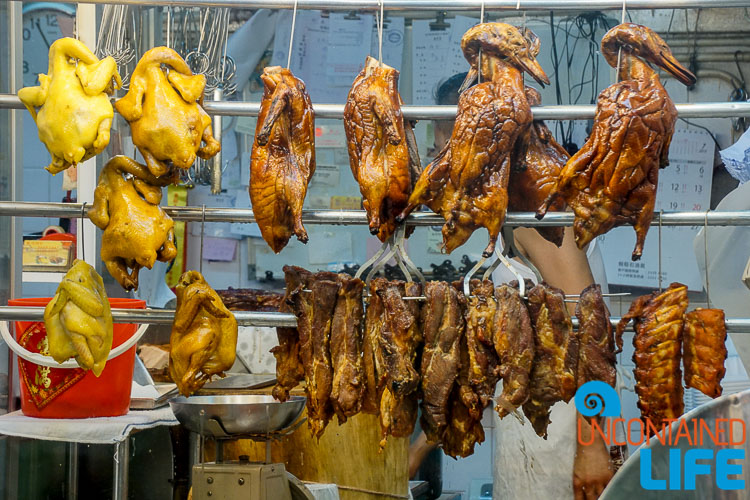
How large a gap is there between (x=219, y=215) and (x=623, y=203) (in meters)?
1.38

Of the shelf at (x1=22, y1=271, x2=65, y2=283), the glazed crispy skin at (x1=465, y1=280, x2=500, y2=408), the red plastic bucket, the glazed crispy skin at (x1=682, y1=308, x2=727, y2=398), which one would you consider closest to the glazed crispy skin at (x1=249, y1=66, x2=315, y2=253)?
the glazed crispy skin at (x1=465, y1=280, x2=500, y2=408)

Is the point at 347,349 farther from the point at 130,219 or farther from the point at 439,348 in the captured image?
the point at 130,219

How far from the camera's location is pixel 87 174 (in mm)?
4746

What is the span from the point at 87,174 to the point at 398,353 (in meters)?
2.74

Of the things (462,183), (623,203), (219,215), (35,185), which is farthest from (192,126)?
(35,185)

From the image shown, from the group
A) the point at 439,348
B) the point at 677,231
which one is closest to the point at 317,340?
the point at 439,348

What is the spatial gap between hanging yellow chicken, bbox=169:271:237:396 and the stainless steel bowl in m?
0.43

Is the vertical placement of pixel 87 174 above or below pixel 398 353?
above

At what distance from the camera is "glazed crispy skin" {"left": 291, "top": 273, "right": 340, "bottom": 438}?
2.84m

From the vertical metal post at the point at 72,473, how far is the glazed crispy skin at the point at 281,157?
3.02 m

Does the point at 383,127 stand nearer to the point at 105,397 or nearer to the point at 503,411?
the point at 503,411

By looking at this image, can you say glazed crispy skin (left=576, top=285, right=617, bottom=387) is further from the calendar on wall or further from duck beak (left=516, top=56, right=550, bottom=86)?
the calendar on wall

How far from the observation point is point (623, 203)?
8.80 ft

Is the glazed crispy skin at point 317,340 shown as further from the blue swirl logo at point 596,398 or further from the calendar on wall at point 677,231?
the calendar on wall at point 677,231
